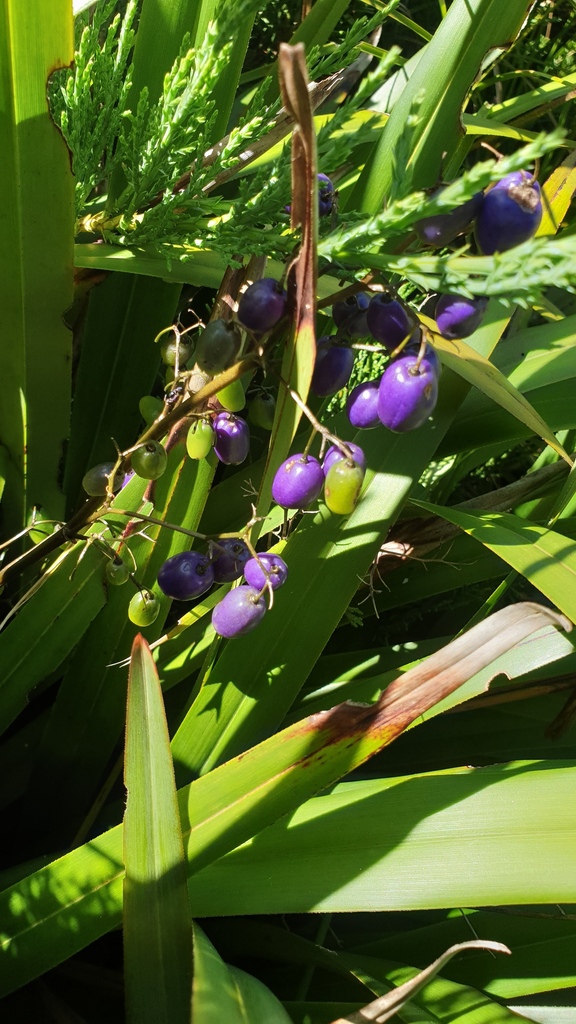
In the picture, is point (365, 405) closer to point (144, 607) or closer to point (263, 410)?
point (263, 410)

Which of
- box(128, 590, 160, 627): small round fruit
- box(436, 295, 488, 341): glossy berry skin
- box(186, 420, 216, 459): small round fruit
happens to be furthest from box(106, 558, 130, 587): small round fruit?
box(436, 295, 488, 341): glossy berry skin

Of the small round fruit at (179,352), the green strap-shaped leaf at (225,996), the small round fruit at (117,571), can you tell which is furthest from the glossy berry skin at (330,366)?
the green strap-shaped leaf at (225,996)

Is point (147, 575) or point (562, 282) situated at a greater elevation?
point (562, 282)

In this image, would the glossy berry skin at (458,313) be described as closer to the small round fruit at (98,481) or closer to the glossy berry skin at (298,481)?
the glossy berry skin at (298,481)

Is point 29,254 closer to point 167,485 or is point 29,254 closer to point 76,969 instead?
point 167,485

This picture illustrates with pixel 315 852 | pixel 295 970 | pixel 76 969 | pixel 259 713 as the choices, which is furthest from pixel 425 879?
pixel 76 969

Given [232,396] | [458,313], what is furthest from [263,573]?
[458,313]

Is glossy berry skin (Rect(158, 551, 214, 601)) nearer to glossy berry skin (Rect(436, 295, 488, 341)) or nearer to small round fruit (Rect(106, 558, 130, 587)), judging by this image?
small round fruit (Rect(106, 558, 130, 587))
